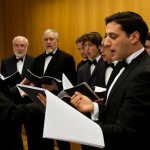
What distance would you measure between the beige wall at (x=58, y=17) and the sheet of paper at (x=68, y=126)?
3814mm

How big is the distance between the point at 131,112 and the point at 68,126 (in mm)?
395

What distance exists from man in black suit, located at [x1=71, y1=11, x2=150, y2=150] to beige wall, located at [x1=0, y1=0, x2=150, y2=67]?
3.26 metres

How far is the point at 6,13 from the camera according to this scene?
25.3ft

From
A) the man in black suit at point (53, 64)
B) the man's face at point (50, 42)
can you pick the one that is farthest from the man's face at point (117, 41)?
the man's face at point (50, 42)

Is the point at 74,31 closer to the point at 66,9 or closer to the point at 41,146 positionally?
the point at 66,9

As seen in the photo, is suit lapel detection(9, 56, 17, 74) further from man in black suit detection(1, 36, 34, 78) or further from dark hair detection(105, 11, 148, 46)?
dark hair detection(105, 11, 148, 46)

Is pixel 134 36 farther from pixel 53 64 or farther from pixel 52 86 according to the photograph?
pixel 53 64

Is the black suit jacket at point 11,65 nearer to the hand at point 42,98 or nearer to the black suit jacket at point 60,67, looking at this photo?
the black suit jacket at point 60,67

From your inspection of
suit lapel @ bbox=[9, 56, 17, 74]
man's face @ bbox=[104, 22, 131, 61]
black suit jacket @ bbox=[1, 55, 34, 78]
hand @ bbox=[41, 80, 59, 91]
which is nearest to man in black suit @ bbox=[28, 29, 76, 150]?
black suit jacket @ bbox=[1, 55, 34, 78]

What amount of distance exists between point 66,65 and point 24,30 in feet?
10.2

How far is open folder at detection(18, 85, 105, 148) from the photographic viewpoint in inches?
57.6

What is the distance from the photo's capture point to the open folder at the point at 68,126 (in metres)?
1.46

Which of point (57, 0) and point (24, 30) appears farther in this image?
point (24, 30)

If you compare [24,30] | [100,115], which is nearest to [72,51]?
[24,30]
